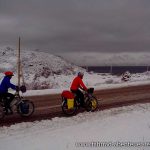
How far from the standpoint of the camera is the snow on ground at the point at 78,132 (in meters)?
9.37

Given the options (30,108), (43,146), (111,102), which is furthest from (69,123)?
(111,102)

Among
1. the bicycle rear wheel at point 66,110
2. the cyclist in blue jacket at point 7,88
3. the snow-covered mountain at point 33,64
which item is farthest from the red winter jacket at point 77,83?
the snow-covered mountain at point 33,64

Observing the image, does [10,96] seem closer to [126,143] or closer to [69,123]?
[69,123]

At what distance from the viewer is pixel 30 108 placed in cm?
1368

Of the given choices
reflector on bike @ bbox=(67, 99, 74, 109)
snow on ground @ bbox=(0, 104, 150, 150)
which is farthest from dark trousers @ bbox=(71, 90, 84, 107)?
snow on ground @ bbox=(0, 104, 150, 150)

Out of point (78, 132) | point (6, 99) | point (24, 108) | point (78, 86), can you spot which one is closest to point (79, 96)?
point (78, 86)

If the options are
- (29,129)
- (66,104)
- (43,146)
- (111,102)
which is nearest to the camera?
(43,146)

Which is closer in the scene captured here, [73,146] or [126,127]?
[73,146]

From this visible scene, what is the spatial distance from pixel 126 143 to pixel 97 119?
10.5ft

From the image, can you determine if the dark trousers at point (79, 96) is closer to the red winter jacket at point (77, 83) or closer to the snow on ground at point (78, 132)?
the red winter jacket at point (77, 83)

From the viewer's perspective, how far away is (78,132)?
1059 centimetres

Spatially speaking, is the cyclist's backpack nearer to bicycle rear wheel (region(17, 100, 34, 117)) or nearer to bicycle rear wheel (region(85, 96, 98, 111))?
bicycle rear wheel (region(17, 100, 34, 117))

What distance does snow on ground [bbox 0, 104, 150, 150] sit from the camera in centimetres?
937

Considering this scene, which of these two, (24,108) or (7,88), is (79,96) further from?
(7,88)
